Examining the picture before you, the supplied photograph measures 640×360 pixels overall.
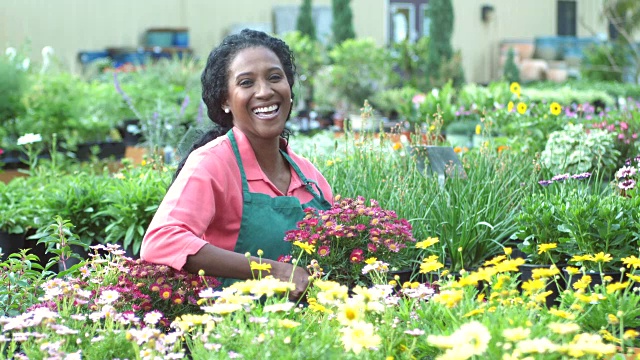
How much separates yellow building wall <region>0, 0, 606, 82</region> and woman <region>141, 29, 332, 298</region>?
10336 mm

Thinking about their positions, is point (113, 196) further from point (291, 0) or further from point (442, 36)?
point (291, 0)

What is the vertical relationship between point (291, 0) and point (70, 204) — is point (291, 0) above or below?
above

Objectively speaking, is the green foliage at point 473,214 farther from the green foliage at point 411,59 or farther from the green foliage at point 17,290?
the green foliage at point 411,59

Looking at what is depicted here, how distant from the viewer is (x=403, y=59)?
1741cm

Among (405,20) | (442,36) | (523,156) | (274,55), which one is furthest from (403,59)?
(274,55)

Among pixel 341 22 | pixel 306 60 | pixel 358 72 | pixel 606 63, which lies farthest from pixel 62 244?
pixel 606 63

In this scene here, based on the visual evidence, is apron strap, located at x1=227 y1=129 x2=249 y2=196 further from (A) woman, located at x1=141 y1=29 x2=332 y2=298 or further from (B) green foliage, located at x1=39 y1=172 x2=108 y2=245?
(B) green foliage, located at x1=39 y1=172 x2=108 y2=245

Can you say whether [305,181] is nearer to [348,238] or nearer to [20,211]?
[348,238]

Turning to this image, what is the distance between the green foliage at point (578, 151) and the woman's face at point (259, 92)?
7.97 feet

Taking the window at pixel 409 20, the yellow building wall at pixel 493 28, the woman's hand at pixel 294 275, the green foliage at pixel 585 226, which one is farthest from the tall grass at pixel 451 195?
the yellow building wall at pixel 493 28

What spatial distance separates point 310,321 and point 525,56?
21412mm

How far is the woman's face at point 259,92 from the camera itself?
3203 millimetres

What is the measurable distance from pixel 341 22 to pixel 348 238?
1614 cm

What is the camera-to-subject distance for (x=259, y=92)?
3.19 meters
